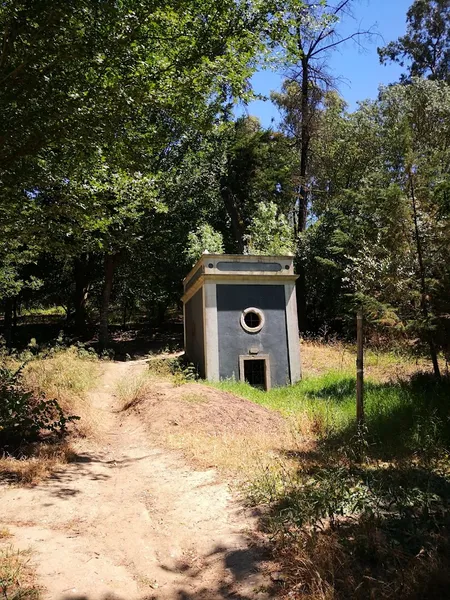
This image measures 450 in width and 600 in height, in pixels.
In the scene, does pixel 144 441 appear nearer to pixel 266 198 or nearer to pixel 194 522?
pixel 194 522

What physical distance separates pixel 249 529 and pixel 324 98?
29131 mm

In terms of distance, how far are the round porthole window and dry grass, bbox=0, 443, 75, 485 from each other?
359 inches

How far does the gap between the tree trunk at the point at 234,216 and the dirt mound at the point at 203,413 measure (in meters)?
16.2

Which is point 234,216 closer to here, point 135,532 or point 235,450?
point 235,450

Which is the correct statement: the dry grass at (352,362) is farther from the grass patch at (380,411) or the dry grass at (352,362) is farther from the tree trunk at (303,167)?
the tree trunk at (303,167)

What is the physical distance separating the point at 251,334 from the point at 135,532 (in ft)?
38.3

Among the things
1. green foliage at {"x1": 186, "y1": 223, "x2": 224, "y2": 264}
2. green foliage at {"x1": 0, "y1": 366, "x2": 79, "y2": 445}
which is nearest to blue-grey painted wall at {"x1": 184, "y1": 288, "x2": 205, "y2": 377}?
green foliage at {"x1": 186, "y1": 223, "x2": 224, "y2": 264}

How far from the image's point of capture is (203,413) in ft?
31.3

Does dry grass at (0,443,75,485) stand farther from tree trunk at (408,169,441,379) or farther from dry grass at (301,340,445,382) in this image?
dry grass at (301,340,445,382)

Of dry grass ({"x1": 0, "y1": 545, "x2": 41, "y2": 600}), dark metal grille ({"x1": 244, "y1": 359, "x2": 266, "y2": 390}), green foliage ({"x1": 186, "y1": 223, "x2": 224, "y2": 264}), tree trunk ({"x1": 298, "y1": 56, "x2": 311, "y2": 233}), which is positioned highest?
tree trunk ({"x1": 298, "y1": 56, "x2": 311, "y2": 233})


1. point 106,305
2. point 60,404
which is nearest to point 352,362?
point 60,404

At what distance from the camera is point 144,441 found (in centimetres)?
861

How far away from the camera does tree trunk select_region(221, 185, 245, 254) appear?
2665 cm

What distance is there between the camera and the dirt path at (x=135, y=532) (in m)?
3.56
